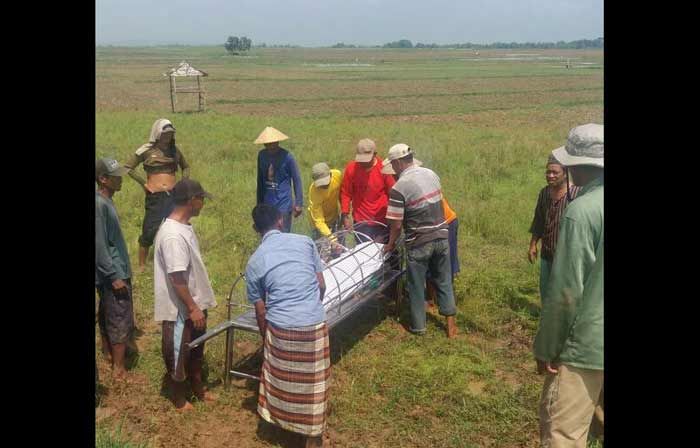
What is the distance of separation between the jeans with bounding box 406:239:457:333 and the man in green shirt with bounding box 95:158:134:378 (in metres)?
2.51

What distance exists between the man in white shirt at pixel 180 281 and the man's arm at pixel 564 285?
238 cm

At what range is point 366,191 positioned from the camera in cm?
636

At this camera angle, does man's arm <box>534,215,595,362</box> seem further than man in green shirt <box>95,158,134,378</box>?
No

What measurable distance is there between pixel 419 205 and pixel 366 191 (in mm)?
979

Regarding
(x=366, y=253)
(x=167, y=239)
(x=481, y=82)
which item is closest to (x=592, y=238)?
(x=167, y=239)

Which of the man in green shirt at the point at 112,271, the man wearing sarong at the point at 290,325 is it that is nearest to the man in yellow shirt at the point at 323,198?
the man in green shirt at the point at 112,271

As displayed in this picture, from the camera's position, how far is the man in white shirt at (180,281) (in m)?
4.11

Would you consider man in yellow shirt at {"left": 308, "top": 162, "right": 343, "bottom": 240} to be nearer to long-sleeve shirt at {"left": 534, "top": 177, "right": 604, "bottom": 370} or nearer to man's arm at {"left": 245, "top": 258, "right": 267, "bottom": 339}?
man's arm at {"left": 245, "top": 258, "right": 267, "bottom": 339}

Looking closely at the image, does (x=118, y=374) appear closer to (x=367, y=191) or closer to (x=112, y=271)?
(x=112, y=271)

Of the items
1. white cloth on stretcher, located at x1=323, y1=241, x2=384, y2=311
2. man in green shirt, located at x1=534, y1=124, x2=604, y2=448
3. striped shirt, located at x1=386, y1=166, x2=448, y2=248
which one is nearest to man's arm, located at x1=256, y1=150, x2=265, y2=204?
white cloth on stretcher, located at x1=323, y1=241, x2=384, y2=311

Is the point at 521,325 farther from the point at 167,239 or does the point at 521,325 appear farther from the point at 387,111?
the point at 387,111

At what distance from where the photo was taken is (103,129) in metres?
19.9

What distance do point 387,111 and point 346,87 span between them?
1742 cm

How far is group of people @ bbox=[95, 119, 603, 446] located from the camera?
2.84m
